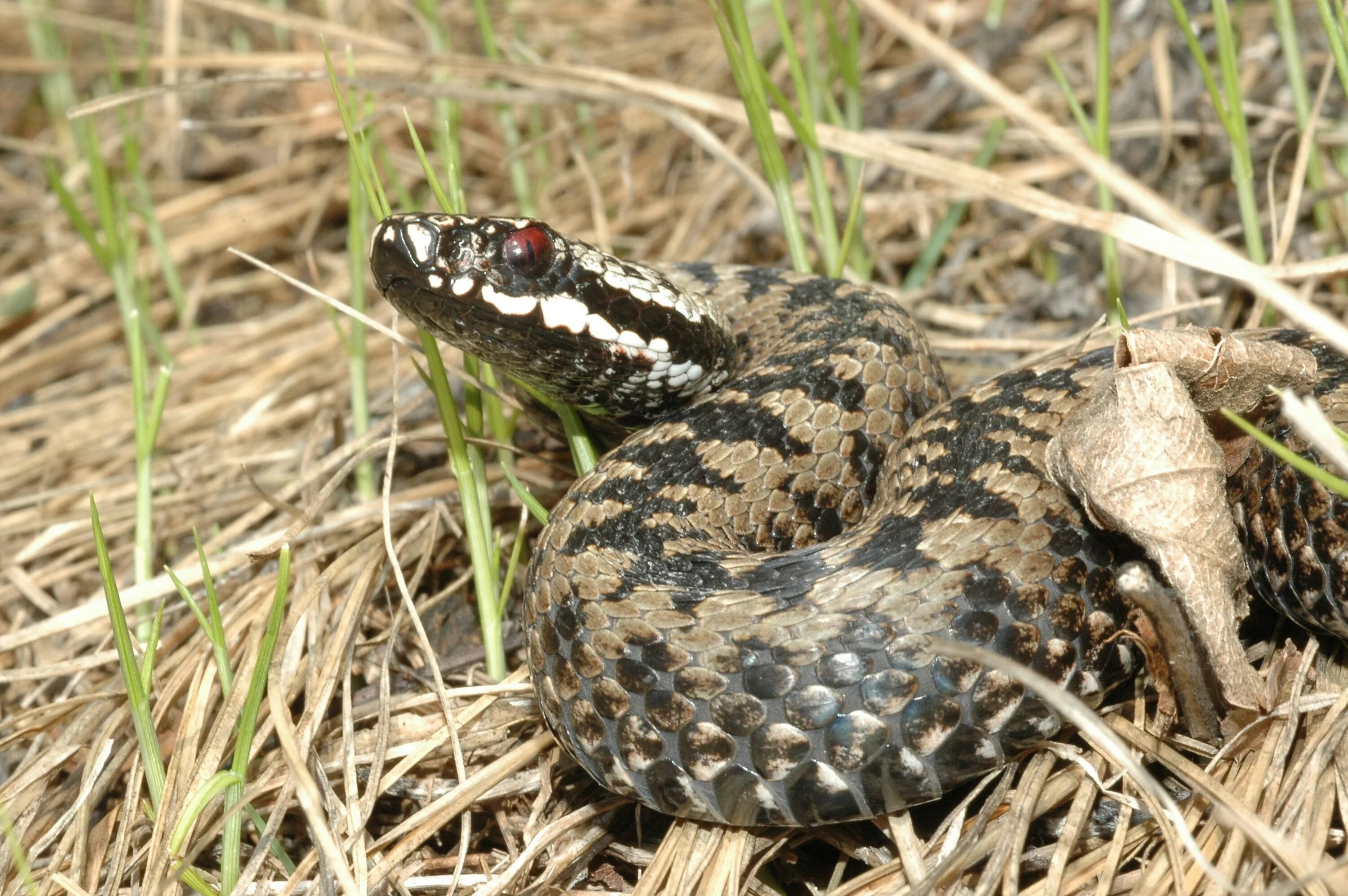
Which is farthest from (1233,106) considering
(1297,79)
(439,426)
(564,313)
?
(439,426)

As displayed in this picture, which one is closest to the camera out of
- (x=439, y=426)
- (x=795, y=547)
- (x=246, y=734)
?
(x=246, y=734)

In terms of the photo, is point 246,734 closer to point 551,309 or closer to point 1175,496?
point 551,309

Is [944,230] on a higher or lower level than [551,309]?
lower

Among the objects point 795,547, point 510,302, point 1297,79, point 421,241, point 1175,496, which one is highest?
point 421,241

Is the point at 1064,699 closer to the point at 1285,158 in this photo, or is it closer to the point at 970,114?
the point at 1285,158

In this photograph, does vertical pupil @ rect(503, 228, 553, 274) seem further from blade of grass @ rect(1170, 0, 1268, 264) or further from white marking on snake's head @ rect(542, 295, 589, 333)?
blade of grass @ rect(1170, 0, 1268, 264)

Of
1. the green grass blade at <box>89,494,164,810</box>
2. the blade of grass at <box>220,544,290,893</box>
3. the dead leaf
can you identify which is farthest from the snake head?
the dead leaf

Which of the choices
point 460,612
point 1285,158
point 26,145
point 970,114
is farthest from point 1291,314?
point 26,145
